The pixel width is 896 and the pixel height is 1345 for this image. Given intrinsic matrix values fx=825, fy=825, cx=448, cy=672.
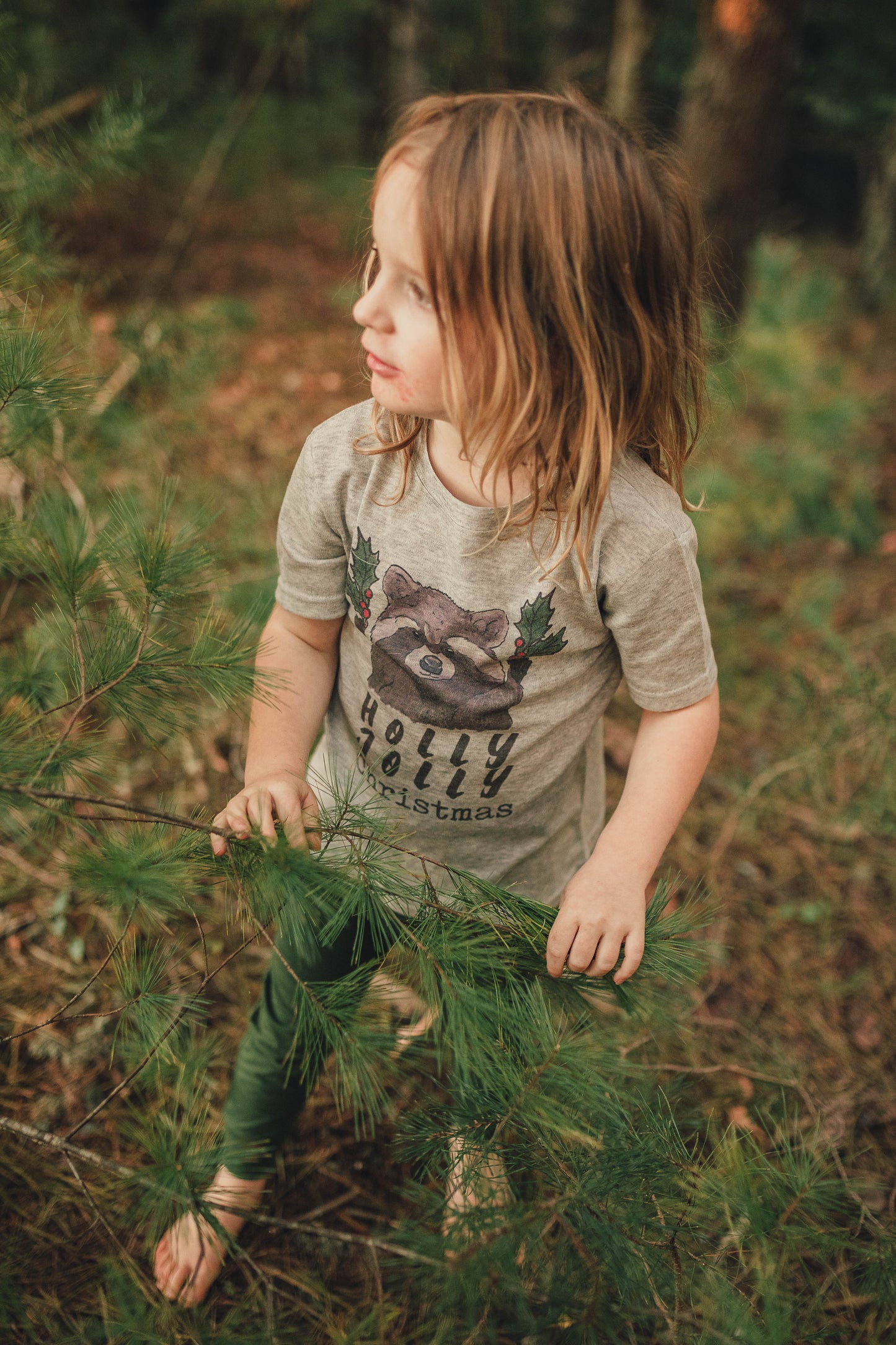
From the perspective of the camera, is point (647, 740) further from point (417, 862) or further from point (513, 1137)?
point (513, 1137)

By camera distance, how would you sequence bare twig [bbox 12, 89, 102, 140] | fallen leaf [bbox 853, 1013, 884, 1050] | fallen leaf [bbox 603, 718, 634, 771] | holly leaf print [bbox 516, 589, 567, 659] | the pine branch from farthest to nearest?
fallen leaf [bbox 603, 718, 634, 771] < fallen leaf [bbox 853, 1013, 884, 1050] < bare twig [bbox 12, 89, 102, 140] < holly leaf print [bbox 516, 589, 567, 659] < the pine branch

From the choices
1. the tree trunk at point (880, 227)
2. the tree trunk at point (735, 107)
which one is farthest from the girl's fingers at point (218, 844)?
the tree trunk at point (880, 227)

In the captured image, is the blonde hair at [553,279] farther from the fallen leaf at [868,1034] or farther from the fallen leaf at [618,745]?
the fallen leaf at [868,1034]

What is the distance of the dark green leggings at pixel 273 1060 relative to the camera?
1118 millimetres

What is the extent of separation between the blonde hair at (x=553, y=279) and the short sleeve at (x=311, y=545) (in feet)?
0.69

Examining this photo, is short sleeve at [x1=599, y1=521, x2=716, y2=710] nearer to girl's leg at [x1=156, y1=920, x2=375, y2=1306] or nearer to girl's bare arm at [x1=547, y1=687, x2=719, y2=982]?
girl's bare arm at [x1=547, y1=687, x2=719, y2=982]

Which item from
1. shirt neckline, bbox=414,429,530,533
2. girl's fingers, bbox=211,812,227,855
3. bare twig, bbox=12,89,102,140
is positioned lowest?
girl's fingers, bbox=211,812,227,855

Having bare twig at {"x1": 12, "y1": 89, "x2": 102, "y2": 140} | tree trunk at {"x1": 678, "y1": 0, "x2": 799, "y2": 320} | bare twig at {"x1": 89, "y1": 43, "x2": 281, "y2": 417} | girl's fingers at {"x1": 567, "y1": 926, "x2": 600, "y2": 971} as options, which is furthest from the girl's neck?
tree trunk at {"x1": 678, "y1": 0, "x2": 799, "y2": 320}

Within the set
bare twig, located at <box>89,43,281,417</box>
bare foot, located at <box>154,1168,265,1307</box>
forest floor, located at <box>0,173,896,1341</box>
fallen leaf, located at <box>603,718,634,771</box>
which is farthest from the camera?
bare twig, located at <box>89,43,281,417</box>

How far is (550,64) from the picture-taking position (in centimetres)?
666

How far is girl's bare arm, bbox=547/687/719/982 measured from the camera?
0.85m

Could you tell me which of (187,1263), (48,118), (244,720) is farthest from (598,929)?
(48,118)

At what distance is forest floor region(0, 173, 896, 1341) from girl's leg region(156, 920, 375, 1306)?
0.07 meters

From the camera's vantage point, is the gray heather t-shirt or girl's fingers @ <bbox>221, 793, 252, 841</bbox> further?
the gray heather t-shirt
